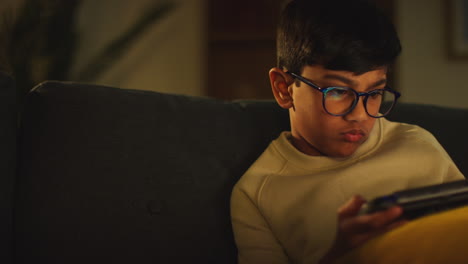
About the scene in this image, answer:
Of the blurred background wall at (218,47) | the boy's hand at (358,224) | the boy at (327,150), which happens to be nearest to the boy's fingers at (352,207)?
the boy's hand at (358,224)

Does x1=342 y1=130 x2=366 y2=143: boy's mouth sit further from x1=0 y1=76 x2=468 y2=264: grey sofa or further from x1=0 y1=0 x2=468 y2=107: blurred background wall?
x1=0 y1=0 x2=468 y2=107: blurred background wall

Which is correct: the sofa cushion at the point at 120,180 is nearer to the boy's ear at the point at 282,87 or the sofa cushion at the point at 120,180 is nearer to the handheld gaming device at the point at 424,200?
the boy's ear at the point at 282,87

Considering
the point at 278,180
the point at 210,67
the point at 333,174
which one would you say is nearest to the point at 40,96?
the point at 278,180

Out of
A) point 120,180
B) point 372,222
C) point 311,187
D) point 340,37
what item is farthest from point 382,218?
point 120,180

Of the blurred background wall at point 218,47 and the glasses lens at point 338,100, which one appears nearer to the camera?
the glasses lens at point 338,100

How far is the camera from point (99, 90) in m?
1.08

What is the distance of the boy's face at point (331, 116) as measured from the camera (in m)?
0.93

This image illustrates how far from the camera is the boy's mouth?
3.14 ft

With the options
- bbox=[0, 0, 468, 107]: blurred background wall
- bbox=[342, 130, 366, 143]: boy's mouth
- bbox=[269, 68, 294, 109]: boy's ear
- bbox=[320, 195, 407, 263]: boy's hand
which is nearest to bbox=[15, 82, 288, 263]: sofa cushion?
bbox=[269, 68, 294, 109]: boy's ear

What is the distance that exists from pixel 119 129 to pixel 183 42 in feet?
7.82

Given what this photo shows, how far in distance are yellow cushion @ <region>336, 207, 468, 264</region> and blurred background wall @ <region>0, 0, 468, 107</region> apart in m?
2.20

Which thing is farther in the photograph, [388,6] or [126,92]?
[388,6]

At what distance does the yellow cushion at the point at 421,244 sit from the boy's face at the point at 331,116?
29cm

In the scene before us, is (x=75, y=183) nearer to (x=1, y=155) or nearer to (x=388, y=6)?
(x=1, y=155)
